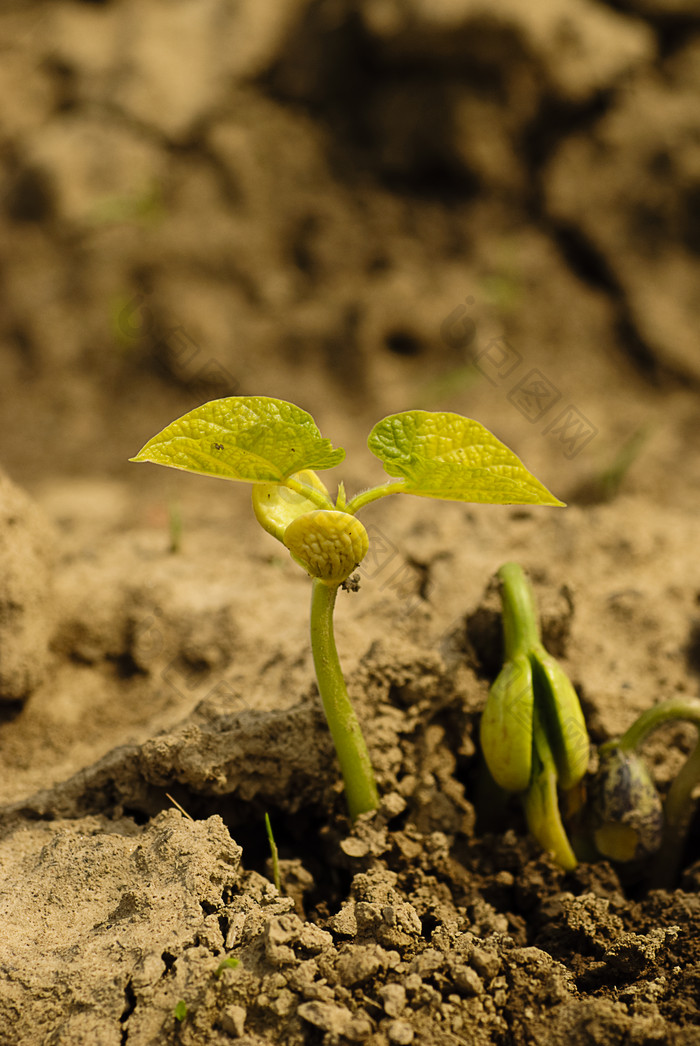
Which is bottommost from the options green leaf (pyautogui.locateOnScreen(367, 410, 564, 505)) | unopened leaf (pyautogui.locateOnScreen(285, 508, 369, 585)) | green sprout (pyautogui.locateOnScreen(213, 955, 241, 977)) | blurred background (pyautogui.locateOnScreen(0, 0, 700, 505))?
green sprout (pyautogui.locateOnScreen(213, 955, 241, 977))

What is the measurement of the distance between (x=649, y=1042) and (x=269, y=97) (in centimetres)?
373

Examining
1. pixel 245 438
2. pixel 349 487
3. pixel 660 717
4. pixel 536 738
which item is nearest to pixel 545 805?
pixel 536 738

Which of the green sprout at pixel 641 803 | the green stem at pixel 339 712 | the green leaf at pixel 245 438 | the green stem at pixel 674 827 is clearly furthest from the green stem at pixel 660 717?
the green leaf at pixel 245 438

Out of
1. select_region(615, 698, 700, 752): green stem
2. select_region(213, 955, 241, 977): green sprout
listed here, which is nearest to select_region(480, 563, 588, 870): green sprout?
select_region(615, 698, 700, 752): green stem

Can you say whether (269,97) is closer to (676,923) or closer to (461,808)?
(461,808)

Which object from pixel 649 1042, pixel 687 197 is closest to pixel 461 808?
pixel 649 1042

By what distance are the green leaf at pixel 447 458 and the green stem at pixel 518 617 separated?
353 mm

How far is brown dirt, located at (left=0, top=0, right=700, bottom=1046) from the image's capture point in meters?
1.19

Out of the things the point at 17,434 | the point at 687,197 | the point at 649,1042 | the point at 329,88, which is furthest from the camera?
the point at 329,88

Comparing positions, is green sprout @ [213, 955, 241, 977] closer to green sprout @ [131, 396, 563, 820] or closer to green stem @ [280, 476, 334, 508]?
green sprout @ [131, 396, 563, 820]

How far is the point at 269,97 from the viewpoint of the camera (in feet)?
12.0

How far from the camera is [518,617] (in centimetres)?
149

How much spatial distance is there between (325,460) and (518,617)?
0.51 meters

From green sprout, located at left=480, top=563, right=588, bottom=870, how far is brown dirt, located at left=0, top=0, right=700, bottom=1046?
0.26 feet
